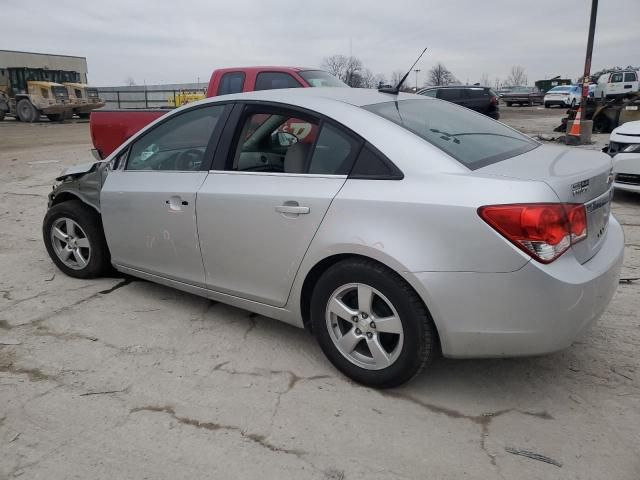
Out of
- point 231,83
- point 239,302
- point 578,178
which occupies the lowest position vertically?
point 239,302

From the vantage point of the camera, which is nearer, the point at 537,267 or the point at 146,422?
the point at 537,267

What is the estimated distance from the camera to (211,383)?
291 cm

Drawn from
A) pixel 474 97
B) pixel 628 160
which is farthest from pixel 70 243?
pixel 474 97

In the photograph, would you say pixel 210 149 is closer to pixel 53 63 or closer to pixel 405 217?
pixel 405 217

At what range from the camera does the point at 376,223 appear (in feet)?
8.46

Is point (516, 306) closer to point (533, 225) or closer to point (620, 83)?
point (533, 225)

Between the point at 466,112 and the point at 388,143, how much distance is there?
117cm

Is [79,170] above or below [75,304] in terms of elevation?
above

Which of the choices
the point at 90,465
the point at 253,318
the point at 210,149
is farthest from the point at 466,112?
the point at 90,465

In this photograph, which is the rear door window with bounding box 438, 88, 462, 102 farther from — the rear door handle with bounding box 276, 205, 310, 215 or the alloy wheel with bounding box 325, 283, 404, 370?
the alloy wheel with bounding box 325, 283, 404, 370

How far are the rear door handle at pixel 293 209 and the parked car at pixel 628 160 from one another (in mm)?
5246

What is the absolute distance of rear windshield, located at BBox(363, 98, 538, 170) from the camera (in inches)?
108

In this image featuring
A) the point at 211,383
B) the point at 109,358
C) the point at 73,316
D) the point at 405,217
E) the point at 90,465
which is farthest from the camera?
the point at 73,316

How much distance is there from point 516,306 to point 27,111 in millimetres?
28174
